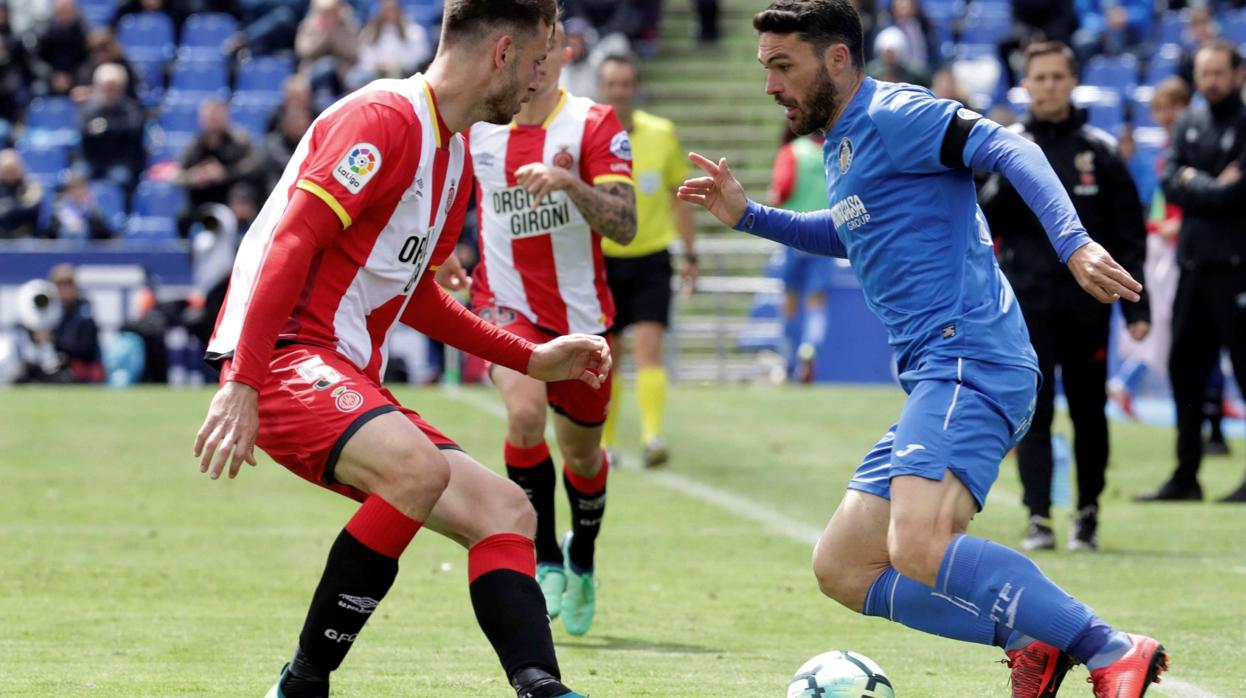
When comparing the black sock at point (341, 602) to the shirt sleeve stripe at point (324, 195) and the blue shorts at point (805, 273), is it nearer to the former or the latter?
the shirt sleeve stripe at point (324, 195)

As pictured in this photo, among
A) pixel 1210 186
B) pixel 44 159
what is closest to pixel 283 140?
pixel 44 159

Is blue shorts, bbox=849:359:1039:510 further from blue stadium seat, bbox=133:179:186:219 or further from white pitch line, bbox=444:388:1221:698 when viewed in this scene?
blue stadium seat, bbox=133:179:186:219

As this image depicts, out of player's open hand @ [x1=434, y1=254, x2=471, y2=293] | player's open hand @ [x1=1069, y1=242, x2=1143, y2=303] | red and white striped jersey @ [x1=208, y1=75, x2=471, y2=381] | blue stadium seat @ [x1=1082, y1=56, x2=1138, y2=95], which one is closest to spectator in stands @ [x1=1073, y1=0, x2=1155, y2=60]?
blue stadium seat @ [x1=1082, y1=56, x2=1138, y2=95]

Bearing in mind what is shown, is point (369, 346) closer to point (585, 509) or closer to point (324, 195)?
point (324, 195)

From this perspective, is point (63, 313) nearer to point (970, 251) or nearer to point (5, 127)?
point (5, 127)

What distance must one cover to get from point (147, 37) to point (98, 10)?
141cm

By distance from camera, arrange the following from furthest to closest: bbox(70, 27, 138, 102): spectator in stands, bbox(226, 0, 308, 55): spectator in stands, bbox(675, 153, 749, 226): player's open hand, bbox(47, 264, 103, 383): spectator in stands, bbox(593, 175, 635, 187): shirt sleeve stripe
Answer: bbox(226, 0, 308, 55): spectator in stands, bbox(70, 27, 138, 102): spectator in stands, bbox(47, 264, 103, 383): spectator in stands, bbox(593, 175, 635, 187): shirt sleeve stripe, bbox(675, 153, 749, 226): player's open hand

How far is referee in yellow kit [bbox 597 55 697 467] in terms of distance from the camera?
12.8 meters

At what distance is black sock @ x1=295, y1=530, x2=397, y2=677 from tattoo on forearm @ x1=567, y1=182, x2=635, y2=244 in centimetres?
272

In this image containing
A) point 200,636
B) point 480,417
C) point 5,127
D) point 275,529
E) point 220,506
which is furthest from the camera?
point 5,127

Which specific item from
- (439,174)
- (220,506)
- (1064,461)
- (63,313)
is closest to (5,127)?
(63,313)

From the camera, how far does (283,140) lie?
21156 millimetres

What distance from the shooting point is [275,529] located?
1006 centimetres

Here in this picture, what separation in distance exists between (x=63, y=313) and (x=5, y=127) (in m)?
5.79
